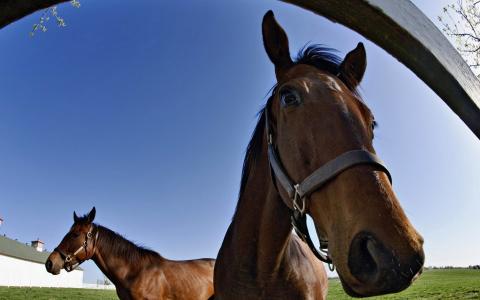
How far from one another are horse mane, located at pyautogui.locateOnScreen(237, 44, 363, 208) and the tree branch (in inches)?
64.0

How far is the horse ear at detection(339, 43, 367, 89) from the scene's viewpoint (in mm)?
2320

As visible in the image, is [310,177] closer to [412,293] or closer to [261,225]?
[261,225]

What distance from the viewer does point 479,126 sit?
2.70 feet

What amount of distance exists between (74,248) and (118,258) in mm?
1274

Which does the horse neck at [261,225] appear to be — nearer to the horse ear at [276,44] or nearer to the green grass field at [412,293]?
the horse ear at [276,44]

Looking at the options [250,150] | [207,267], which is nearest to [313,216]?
[250,150]

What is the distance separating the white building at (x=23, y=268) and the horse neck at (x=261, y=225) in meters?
63.1

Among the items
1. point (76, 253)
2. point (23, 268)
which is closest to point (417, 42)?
point (76, 253)

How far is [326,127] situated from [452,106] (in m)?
0.82

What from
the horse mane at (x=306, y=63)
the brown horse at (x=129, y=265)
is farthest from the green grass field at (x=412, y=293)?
the horse mane at (x=306, y=63)

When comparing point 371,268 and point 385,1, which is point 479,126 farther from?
point 371,268

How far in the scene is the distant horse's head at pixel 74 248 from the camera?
8.39 m

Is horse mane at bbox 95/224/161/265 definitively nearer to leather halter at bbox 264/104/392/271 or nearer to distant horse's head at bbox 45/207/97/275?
distant horse's head at bbox 45/207/97/275

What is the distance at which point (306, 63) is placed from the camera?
2.44 meters
